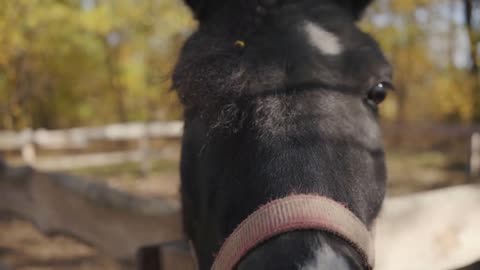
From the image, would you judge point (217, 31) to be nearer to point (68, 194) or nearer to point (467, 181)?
point (68, 194)

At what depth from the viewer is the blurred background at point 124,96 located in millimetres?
5750

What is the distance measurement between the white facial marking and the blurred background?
1.25 metres

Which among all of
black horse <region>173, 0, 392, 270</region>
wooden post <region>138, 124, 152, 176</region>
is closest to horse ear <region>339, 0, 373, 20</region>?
black horse <region>173, 0, 392, 270</region>

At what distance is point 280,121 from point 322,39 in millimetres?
465

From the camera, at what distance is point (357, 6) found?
2121 millimetres

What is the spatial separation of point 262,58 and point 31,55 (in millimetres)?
9780

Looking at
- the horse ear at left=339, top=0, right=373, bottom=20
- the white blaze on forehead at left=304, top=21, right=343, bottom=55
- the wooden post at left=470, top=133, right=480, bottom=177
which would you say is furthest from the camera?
the wooden post at left=470, top=133, right=480, bottom=177

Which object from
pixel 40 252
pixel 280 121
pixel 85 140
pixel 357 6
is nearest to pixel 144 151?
pixel 85 140

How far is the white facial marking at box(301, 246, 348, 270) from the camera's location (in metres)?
1.01

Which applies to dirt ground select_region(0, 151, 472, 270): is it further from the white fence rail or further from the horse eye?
the horse eye

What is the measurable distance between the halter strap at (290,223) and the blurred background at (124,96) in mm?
1064

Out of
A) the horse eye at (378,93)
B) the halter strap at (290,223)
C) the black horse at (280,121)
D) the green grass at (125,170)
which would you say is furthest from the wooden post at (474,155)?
the halter strap at (290,223)

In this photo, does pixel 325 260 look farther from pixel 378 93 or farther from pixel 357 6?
pixel 357 6

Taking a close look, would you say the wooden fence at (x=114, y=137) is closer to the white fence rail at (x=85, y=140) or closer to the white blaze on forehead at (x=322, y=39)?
the white fence rail at (x=85, y=140)
